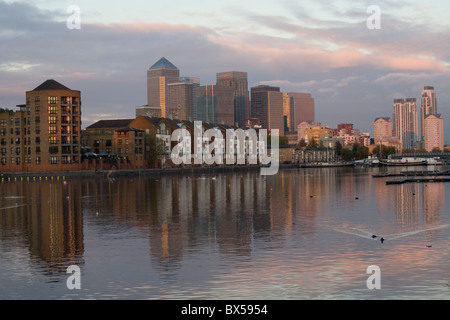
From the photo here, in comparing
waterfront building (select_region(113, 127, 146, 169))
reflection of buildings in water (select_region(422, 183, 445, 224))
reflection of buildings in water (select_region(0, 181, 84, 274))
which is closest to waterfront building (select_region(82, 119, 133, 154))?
waterfront building (select_region(113, 127, 146, 169))

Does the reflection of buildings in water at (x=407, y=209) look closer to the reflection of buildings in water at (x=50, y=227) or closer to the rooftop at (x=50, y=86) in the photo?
the reflection of buildings in water at (x=50, y=227)

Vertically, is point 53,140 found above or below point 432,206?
above

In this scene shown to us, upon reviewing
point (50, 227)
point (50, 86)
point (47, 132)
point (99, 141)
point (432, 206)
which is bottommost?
point (432, 206)

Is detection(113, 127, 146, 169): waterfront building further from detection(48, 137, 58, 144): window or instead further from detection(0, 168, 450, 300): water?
detection(0, 168, 450, 300): water

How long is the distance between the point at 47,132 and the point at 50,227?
383 feet

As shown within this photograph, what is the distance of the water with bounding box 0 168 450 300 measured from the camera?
24.2 meters

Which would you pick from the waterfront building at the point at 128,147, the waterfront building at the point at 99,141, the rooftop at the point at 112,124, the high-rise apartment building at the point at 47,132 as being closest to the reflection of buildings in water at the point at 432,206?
the high-rise apartment building at the point at 47,132

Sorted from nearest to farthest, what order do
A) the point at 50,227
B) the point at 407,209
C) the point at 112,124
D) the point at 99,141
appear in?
the point at 50,227 → the point at 407,209 → the point at 99,141 → the point at 112,124

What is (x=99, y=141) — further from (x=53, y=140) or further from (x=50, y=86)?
(x=50, y=86)

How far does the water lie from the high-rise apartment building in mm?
100889

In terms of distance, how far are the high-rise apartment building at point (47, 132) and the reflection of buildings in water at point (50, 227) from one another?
276 ft

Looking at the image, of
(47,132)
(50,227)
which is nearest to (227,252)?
(50,227)

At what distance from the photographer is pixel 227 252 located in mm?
32406

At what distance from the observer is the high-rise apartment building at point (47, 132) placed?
155750 mm
